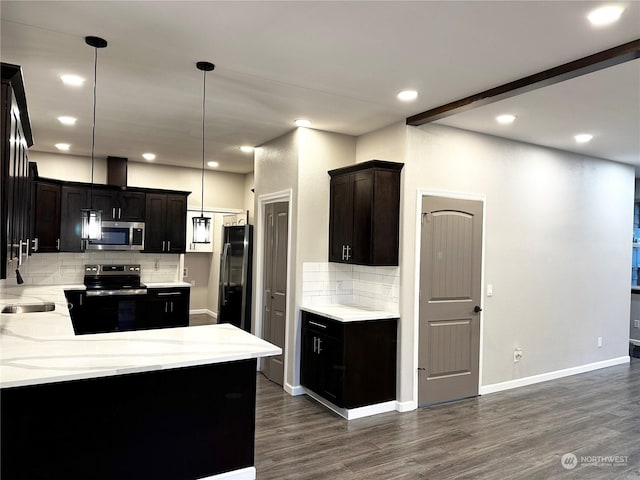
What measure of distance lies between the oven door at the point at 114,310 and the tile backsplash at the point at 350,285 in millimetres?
2960

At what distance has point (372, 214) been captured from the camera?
4.30 meters

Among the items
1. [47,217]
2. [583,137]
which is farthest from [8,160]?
[583,137]

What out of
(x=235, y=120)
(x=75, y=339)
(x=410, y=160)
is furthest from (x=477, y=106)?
(x=75, y=339)

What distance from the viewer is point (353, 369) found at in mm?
4133

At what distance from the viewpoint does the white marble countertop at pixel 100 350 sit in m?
2.17

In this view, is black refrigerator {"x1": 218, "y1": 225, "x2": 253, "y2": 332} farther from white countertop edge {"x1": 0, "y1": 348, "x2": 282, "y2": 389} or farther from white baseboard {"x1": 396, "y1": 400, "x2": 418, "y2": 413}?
white countertop edge {"x1": 0, "y1": 348, "x2": 282, "y2": 389}

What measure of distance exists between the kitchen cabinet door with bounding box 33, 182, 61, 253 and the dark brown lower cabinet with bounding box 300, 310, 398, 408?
4048mm

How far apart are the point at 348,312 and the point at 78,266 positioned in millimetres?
4419

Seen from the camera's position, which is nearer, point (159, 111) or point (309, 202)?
point (159, 111)

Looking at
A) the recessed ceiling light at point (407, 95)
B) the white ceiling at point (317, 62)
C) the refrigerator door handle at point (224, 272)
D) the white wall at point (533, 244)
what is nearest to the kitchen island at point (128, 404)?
the white ceiling at point (317, 62)

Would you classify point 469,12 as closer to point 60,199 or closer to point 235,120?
point 235,120

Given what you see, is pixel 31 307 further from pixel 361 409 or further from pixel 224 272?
pixel 361 409

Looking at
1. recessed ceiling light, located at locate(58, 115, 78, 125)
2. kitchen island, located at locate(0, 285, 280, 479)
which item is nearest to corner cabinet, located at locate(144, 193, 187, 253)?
recessed ceiling light, located at locate(58, 115, 78, 125)

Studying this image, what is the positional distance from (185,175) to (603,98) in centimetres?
640
